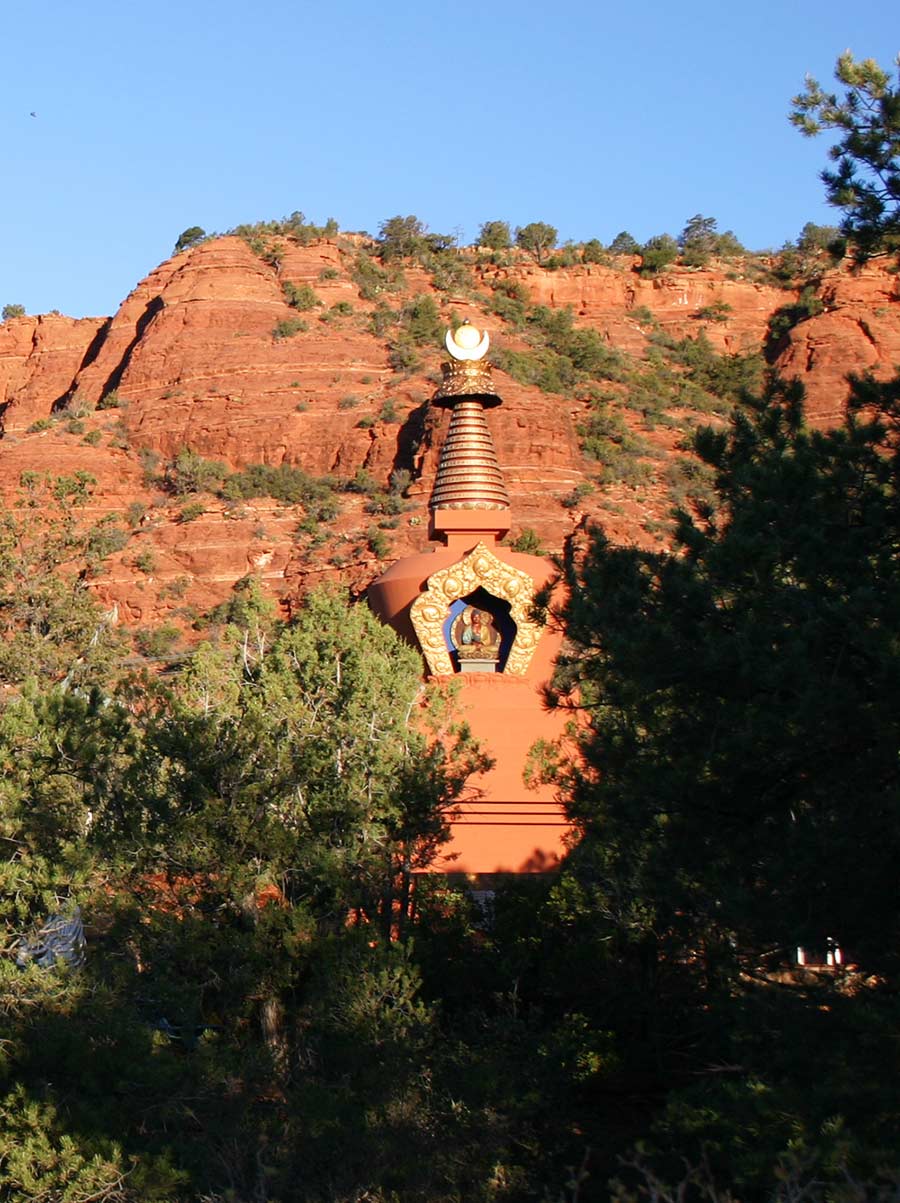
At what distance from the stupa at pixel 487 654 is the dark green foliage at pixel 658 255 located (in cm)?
6278

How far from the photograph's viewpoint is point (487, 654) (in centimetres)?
2102

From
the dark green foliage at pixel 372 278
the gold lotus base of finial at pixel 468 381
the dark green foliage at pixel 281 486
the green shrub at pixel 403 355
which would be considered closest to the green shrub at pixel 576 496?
the dark green foliage at pixel 281 486

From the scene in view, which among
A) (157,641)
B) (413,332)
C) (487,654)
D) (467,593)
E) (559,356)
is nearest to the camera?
(467,593)

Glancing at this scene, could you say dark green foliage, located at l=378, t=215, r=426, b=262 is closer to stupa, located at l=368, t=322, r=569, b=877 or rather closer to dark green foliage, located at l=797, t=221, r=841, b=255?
dark green foliage, located at l=797, t=221, r=841, b=255

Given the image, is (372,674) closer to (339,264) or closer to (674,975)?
(674,975)

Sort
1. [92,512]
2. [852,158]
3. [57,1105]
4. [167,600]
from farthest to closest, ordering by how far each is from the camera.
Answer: [92,512], [167,600], [57,1105], [852,158]

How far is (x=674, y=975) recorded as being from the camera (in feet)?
48.0

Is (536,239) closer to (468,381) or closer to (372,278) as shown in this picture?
(372,278)

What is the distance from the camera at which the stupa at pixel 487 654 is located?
60.6 feet

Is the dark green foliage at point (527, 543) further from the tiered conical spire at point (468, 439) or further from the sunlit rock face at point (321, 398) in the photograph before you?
the tiered conical spire at point (468, 439)

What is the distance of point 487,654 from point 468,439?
487 centimetres

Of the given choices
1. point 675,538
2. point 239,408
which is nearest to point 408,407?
point 239,408

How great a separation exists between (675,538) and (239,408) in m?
58.9

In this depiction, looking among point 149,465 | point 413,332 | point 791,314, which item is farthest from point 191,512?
point 791,314
